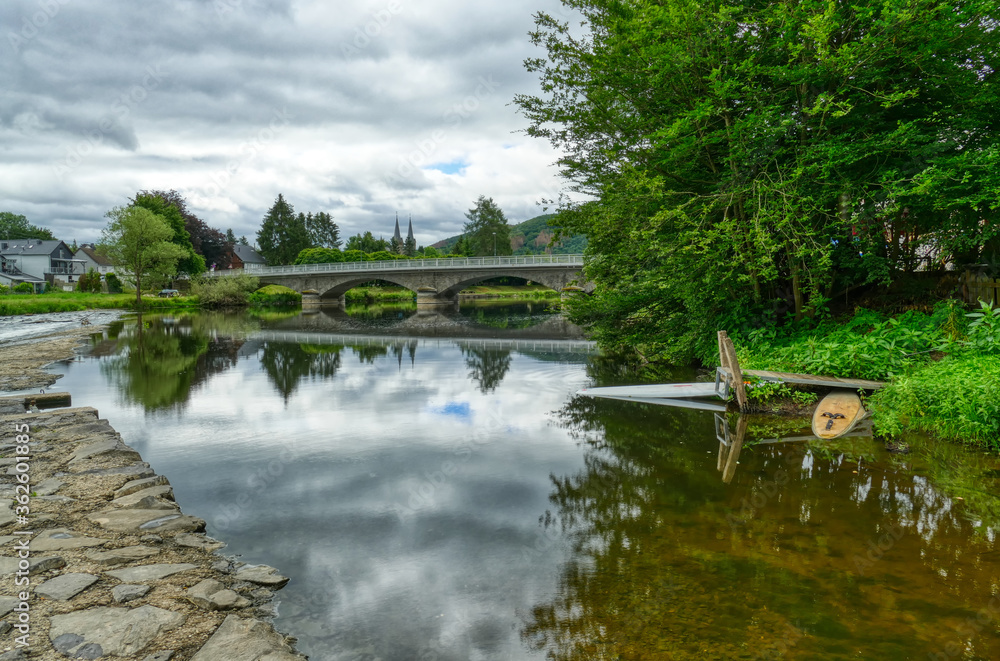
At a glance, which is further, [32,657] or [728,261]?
[728,261]

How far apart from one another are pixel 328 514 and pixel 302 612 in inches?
85.8

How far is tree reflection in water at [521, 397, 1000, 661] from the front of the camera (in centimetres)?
443

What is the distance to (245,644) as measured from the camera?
13.4ft

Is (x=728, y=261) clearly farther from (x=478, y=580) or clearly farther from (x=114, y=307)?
(x=114, y=307)

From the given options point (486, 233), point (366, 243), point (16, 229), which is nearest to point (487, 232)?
point (486, 233)

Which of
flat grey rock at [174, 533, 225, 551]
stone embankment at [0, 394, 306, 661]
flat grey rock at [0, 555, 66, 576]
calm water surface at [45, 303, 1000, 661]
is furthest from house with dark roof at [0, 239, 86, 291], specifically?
flat grey rock at [0, 555, 66, 576]

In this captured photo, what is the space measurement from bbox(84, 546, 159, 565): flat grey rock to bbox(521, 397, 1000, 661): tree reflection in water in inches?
143

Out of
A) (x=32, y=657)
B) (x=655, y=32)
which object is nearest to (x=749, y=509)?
(x=32, y=657)

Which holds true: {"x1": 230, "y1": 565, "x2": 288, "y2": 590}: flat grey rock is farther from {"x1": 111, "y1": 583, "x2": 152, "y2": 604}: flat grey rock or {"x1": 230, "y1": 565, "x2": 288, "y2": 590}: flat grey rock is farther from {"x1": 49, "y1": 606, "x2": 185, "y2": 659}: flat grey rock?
{"x1": 49, "y1": 606, "x2": 185, "y2": 659}: flat grey rock

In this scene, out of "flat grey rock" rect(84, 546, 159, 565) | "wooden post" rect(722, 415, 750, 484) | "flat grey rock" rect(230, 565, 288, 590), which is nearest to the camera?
"flat grey rock" rect(84, 546, 159, 565)

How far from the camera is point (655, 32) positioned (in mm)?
11148

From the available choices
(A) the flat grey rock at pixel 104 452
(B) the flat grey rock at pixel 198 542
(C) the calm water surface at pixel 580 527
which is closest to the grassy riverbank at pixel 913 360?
(C) the calm water surface at pixel 580 527

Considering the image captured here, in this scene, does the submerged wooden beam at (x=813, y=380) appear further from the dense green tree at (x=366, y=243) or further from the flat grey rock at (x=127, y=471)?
the dense green tree at (x=366, y=243)

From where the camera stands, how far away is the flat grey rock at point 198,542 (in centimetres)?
Result: 570
